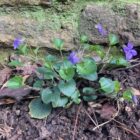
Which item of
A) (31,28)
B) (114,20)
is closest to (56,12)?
(31,28)

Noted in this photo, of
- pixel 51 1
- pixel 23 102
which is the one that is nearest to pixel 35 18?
pixel 51 1

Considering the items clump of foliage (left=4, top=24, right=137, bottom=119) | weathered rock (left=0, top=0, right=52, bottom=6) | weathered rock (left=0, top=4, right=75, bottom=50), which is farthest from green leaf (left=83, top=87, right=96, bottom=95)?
weathered rock (left=0, top=0, right=52, bottom=6)

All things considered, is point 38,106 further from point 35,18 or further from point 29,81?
point 35,18

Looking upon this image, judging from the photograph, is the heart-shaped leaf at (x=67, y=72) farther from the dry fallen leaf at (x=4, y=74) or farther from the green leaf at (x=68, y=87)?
the dry fallen leaf at (x=4, y=74)

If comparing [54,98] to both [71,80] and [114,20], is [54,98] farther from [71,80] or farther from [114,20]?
[114,20]

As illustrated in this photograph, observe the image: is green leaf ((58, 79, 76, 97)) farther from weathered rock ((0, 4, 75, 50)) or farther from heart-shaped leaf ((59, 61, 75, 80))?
weathered rock ((0, 4, 75, 50))

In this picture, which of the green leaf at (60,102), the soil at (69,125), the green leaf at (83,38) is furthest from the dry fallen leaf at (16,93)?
the green leaf at (83,38)
